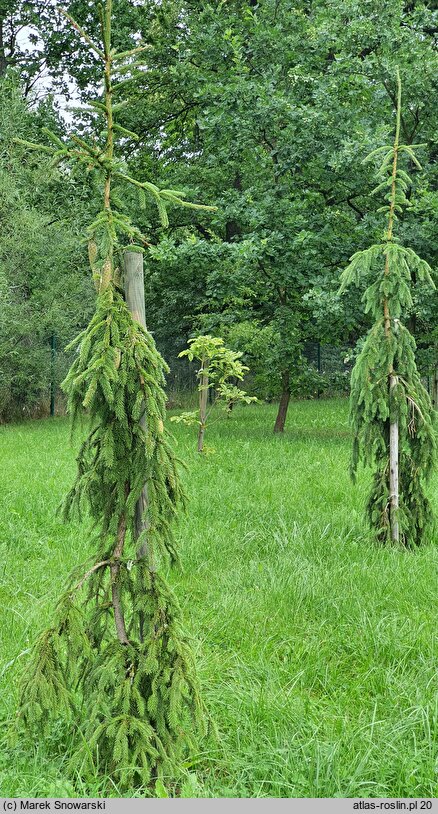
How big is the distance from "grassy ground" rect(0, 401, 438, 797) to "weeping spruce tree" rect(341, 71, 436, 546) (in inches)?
12.4

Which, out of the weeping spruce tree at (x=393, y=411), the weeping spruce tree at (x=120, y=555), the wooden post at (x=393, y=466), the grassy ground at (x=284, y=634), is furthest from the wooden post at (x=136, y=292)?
the wooden post at (x=393, y=466)

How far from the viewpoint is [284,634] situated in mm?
3961

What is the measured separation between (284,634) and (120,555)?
155 centimetres

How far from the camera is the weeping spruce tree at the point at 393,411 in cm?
545

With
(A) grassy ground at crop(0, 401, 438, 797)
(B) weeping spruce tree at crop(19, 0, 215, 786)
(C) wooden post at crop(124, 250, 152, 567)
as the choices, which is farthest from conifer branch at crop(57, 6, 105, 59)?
(A) grassy ground at crop(0, 401, 438, 797)

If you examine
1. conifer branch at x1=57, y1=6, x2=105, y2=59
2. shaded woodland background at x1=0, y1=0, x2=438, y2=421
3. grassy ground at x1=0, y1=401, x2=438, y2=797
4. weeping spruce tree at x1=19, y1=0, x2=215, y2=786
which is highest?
shaded woodland background at x1=0, y1=0, x2=438, y2=421

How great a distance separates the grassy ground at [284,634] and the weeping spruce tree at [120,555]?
227 mm

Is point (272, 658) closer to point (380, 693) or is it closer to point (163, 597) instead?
point (380, 693)

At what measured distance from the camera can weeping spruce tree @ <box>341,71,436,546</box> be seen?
214 inches

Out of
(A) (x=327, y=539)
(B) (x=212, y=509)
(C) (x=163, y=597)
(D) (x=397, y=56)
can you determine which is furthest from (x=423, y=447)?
(D) (x=397, y=56)

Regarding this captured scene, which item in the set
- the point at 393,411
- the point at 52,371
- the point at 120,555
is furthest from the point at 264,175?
the point at 120,555

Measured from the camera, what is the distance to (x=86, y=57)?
17.7m

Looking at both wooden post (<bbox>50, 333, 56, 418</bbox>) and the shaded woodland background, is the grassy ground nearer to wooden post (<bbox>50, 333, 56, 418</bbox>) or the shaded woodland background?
the shaded woodland background

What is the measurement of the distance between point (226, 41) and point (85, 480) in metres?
10.4
